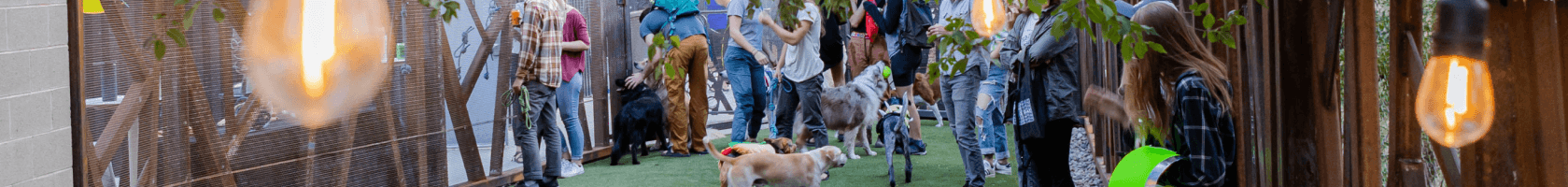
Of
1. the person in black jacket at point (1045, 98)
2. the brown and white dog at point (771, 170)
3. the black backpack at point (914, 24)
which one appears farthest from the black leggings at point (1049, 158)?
the black backpack at point (914, 24)

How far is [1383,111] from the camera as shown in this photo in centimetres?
216

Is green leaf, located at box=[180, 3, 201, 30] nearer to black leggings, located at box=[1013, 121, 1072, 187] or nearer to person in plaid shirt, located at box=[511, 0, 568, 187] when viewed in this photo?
person in plaid shirt, located at box=[511, 0, 568, 187]

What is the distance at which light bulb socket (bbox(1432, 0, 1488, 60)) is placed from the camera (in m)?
1.70

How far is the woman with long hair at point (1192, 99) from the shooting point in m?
2.47

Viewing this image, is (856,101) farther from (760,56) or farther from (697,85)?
(697,85)

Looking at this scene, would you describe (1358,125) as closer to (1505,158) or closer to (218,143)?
(1505,158)

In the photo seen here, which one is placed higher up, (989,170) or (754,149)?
(754,149)

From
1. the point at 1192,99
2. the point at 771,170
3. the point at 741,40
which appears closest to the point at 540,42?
the point at 771,170

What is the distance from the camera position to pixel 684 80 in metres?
6.84

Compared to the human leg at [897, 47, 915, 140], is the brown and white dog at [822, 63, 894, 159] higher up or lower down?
lower down

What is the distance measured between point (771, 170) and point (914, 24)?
4.26ft

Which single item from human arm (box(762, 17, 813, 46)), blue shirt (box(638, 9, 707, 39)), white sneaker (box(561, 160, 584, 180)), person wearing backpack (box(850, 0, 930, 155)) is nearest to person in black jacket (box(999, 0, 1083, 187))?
person wearing backpack (box(850, 0, 930, 155))

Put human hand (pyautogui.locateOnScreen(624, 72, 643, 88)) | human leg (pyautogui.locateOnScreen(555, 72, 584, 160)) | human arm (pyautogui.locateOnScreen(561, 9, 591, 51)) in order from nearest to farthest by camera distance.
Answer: human arm (pyautogui.locateOnScreen(561, 9, 591, 51)), human leg (pyautogui.locateOnScreen(555, 72, 584, 160)), human hand (pyautogui.locateOnScreen(624, 72, 643, 88))

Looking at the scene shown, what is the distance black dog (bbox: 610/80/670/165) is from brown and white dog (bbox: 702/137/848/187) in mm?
1911
